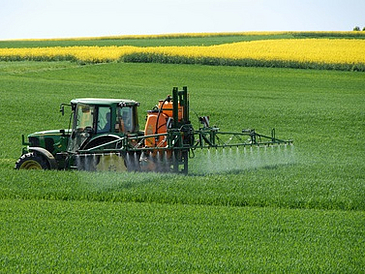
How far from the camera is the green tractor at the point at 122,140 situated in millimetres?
16812

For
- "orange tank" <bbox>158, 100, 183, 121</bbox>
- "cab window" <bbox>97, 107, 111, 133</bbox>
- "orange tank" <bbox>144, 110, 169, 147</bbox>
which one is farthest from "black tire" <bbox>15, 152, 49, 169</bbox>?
"orange tank" <bbox>158, 100, 183, 121</bbox>

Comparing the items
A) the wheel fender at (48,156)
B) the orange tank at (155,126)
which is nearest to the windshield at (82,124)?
the wheel fender at (48,156)

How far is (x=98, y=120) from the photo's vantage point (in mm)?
17344

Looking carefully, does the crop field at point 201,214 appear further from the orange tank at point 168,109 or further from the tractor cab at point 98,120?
the orange tank at point 168,109

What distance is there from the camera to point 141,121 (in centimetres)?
3038

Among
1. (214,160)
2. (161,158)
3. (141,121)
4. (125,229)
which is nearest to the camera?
(125,229)

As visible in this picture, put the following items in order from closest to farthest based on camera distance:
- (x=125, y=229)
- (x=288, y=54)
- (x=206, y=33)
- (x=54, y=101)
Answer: (x=125, y=229), (x=54, y=101), (x=288, y=54), (x=206, y=33)

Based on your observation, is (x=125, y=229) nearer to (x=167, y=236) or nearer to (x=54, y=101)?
(x=167, y=236)

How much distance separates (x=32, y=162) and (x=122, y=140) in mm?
2461

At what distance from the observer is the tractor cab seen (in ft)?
56.7

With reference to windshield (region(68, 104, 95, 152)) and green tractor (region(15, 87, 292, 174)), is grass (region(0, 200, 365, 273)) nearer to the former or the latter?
green tractor (region(15, 87, 292, 174))

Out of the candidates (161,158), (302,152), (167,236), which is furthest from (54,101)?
(167,236)

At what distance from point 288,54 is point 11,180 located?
39.7 m

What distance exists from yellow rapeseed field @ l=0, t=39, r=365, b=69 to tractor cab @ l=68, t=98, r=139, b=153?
35.0 m
